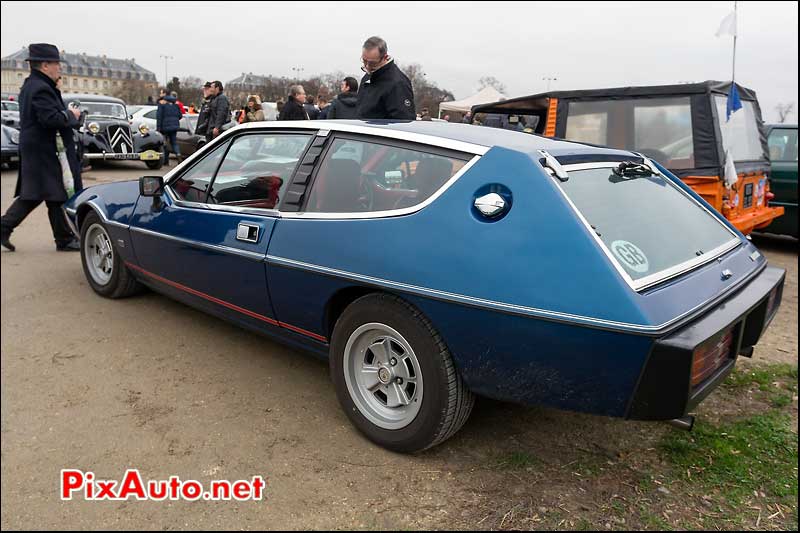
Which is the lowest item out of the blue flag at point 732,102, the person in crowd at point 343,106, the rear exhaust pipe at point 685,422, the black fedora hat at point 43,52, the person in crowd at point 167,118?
the rear exhaust pipe at point 685,422

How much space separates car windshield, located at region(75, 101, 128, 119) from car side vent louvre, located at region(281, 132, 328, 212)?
1094 centimetres

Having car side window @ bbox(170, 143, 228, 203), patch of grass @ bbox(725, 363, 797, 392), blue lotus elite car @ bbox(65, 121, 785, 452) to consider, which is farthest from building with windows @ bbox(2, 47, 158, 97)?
patch of grass @ bbox(725, 363, 797, 392)

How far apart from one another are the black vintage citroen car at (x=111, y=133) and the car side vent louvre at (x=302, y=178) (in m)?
7.80

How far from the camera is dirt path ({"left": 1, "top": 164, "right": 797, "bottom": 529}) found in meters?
2.16

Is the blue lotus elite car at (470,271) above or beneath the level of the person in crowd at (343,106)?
beneath

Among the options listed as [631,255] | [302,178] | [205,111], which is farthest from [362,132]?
[205,111]

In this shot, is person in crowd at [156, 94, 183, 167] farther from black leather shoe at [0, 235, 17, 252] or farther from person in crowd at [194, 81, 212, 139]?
black leather shoe at [0, 235, 17, 252]

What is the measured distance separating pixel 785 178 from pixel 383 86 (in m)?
5.26

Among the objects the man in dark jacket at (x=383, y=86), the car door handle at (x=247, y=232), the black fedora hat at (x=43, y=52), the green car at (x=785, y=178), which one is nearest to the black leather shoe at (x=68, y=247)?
the black fedora hat at (x=43, y=52)

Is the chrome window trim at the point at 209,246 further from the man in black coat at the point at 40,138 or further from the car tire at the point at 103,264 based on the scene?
the man in black coat at the point at 40,138

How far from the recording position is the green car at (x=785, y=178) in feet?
22.9

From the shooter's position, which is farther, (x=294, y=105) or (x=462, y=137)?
(x=294, y=105)

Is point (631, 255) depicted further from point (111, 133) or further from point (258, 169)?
point (111, 133)

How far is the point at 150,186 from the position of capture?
12.3 feet
